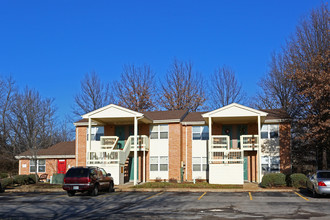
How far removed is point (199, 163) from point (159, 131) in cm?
416

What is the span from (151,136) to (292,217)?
66.1 feet

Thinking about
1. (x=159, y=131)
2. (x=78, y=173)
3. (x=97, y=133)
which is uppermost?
(x=159, y=131)

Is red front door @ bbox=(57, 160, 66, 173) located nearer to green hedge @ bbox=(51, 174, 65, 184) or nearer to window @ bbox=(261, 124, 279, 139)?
green hedge @ bbox=(51, 174, 65, 184)

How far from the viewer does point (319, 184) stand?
712 inches

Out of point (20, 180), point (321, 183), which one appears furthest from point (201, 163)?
point (20, 180)

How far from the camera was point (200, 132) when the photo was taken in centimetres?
3153

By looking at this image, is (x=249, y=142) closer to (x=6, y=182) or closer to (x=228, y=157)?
(x=228, y=157)

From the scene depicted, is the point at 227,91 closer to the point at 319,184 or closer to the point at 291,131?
the point at 291,131

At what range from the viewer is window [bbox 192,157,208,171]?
30.9 metres

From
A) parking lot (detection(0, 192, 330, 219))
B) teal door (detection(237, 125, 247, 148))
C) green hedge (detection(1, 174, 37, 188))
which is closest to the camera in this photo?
parking lot (detection(0, 192, 330, 219))

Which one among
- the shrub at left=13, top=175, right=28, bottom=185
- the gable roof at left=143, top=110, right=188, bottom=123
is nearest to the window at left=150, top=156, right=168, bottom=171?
the gable roof at left=143, top=110, right=188, bottom=123

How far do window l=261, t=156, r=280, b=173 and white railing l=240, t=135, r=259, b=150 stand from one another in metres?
1.78

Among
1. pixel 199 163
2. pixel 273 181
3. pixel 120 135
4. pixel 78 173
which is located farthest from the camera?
pixel 120 135

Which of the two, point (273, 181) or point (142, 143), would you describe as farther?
point (142, 143)
